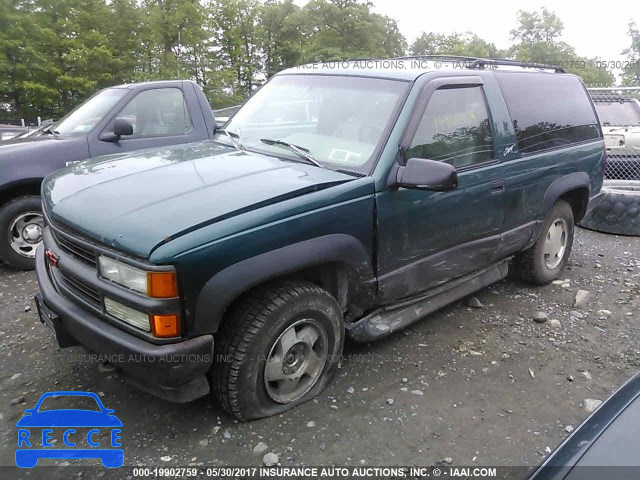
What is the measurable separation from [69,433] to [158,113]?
→ 392cm

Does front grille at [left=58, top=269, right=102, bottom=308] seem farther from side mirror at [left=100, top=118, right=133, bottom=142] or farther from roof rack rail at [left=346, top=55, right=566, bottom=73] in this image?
roof rack rail at [left=346, top=55, right=566, bottom=73]

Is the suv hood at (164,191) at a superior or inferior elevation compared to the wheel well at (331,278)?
superior

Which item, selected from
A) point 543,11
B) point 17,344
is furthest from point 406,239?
point 543,11

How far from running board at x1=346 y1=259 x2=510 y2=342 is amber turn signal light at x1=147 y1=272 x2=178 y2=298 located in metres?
1.29

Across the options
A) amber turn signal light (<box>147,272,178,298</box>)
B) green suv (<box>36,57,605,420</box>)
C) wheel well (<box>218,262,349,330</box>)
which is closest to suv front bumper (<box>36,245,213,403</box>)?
green suv (<box>36,57,605,420</box>)

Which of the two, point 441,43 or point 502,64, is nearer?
point 502,64

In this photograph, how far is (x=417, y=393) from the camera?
3.28m

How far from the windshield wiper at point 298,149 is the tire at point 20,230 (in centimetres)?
283

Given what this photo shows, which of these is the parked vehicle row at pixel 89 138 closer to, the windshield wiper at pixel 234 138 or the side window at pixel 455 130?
the windshield wiper at pixel 234 138

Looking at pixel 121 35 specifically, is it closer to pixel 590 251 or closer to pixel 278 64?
pixel 278 64

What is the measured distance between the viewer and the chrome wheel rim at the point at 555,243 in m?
4.93

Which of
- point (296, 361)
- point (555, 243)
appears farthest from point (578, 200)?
point (296, 361)

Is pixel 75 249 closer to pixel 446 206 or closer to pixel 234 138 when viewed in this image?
pixel 234 138

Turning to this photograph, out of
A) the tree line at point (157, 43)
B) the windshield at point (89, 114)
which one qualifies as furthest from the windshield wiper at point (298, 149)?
the tree line at point (157, 43)
